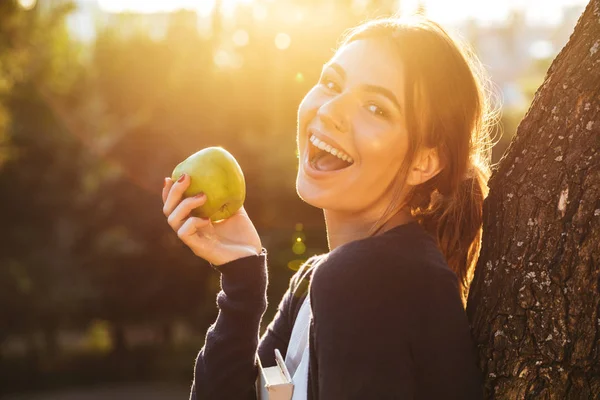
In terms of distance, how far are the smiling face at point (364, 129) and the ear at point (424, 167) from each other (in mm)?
51

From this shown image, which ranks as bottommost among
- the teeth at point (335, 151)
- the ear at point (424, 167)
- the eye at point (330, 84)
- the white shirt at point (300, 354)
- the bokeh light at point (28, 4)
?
the white shirt at point (300, 354)

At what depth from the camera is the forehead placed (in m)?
2.07

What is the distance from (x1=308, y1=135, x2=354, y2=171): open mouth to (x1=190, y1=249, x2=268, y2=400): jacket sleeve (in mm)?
358

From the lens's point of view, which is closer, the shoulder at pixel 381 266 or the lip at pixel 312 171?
the shoulder at pixel 381 266

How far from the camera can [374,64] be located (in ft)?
6.88

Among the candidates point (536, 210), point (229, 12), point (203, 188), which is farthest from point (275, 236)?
point (536, 210)

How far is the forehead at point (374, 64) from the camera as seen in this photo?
2.07 meters

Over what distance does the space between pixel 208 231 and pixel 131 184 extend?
977 centimetres

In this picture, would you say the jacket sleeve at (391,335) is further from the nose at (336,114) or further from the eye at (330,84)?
the eye at (330,84)

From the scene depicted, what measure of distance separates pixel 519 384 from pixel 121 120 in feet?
38.3

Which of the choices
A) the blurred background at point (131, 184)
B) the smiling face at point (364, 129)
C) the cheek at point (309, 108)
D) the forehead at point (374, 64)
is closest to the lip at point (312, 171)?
the smiling face at point (364, 129)

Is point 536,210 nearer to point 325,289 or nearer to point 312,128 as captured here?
point 325,289

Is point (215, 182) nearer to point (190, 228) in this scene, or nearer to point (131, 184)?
point (190, 228)

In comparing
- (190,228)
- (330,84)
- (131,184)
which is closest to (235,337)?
(190,228)
